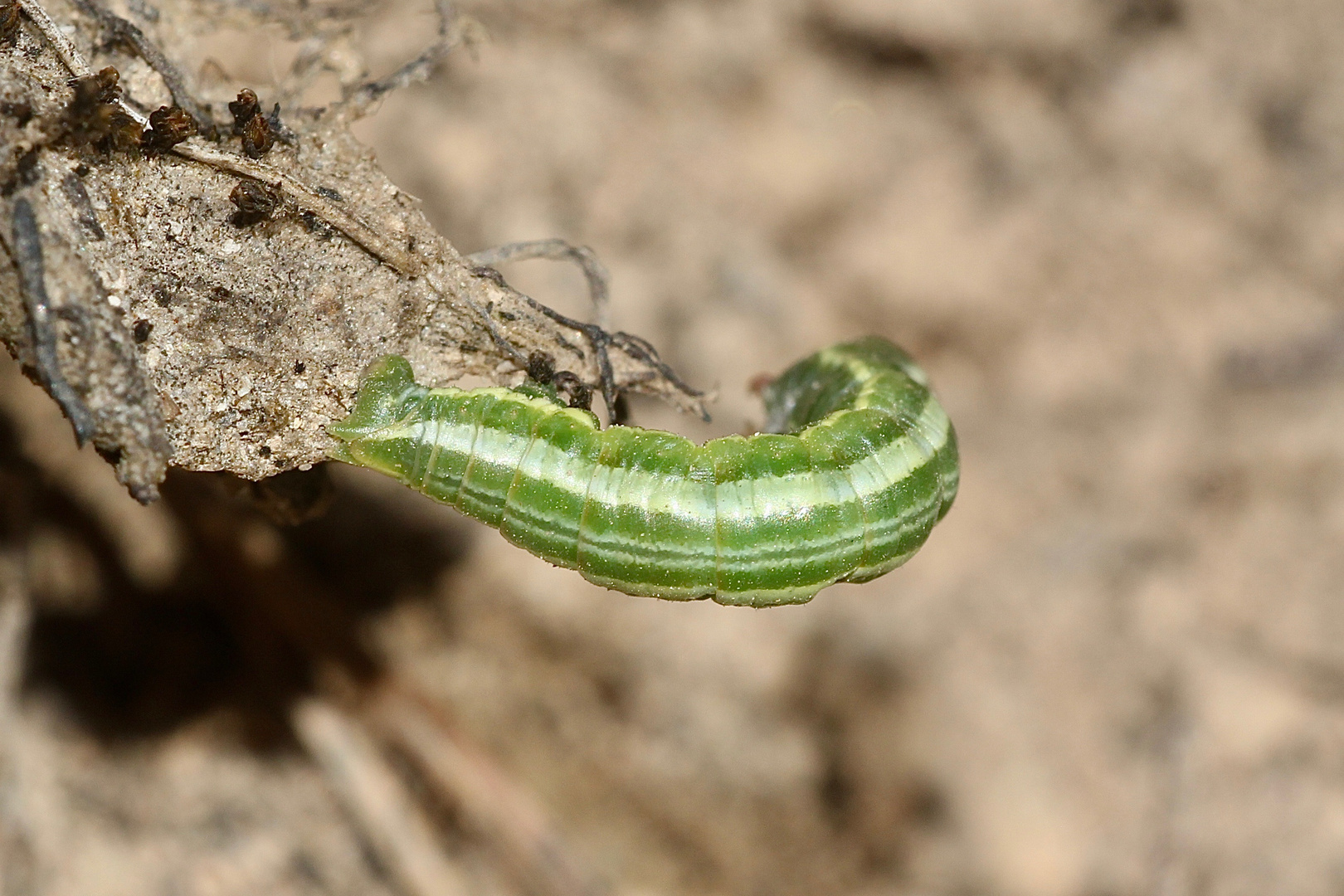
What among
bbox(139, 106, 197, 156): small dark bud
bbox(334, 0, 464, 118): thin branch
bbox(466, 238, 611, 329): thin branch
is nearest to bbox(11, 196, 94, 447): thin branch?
bbox(139, 106, 197, 156): small dark bud

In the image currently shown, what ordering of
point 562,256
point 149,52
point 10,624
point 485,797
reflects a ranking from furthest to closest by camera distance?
point 485,797 < point 10,624 < point 562,256 < point 149,52

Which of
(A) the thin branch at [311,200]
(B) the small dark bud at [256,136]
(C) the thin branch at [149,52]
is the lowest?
(A) the thin branch at [311,200]

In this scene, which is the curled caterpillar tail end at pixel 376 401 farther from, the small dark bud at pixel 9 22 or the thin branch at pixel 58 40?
the small dark bud at pixel 9 22

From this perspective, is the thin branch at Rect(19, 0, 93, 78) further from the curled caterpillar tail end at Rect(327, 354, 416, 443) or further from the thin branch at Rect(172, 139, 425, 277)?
the curled caterpillar tail end at Rect(327, 354, 416, 443)

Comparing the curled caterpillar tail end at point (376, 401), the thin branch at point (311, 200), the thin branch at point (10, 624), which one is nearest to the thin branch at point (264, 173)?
the thin branch at point (311, 200)

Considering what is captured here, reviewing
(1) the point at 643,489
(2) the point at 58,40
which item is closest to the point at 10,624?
(2) the point at 58,40

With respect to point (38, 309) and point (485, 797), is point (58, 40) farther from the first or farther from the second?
point (485, 797)

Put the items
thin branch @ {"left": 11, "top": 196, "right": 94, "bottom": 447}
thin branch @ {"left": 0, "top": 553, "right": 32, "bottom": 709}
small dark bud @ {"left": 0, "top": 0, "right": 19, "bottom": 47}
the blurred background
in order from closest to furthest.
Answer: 1. thin branch @ {"left": 11, "top": 196, "right": 94, "bottom": 447}
2. small dark bud @ {"left": 0, "top": 0, "right": 19, "bottom": 47}
3. thin branch @ {"left": 0, "top": 553, "right": 32, "bottom": 709}
4. the blurred background
